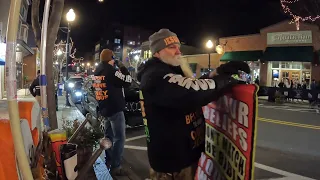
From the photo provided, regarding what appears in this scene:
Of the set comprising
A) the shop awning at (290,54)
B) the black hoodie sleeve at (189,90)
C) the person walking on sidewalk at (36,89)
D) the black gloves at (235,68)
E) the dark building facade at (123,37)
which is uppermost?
the dark building facade at (123,37)

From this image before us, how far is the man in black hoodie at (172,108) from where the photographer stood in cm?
209

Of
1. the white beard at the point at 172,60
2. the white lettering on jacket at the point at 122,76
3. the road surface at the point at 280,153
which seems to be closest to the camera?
the white beard at the point at 172,60

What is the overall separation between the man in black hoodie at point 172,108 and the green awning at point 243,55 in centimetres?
2863

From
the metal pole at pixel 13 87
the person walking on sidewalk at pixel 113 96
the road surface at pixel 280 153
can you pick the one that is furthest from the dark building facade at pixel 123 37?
the metal pole at pixel 13 87

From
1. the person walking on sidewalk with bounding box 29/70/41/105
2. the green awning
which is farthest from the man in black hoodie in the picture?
the green awning

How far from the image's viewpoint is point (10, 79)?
1896 millimetres

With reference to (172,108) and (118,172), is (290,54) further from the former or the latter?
(172,108)

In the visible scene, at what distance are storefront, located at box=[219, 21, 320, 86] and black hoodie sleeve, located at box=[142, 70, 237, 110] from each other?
78.7 feet

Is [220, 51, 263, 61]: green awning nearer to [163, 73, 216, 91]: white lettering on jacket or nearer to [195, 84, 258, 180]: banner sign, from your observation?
[195, 84, 258, 180]: banner sign

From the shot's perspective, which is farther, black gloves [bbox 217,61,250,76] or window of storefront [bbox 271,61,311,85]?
window of storefront [bbox 271,61,311,85]

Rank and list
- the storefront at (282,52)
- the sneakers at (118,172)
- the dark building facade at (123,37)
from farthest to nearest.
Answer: the dark building facade at (123,37)
the storefront at (282,52)
the sneakers at (118,172)

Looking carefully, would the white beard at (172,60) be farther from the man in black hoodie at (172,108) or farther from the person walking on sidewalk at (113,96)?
the person walking on sidewalk at (113,96)

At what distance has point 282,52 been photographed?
27.2 meters

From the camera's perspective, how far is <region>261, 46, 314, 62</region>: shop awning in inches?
994
